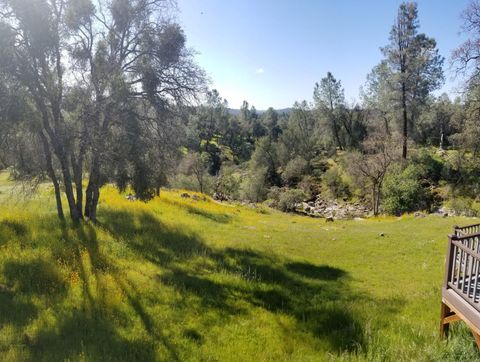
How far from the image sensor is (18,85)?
1255 cm

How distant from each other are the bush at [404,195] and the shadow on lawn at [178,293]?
22443mm

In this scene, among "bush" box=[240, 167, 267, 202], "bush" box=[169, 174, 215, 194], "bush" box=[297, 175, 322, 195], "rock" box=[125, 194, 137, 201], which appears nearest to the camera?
"rock" box=[125, 194, 137, 201]

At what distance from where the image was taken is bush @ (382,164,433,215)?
1296 inches

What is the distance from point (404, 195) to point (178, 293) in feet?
96.0

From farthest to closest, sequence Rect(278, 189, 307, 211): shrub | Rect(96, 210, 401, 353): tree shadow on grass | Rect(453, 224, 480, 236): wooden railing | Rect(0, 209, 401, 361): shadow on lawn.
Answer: Rect(278, 189, 307, 211): shrub < Rect(453, 224, 480, 236): wooden railing < Rect(96, 210, 401, 353): tree shadow on grass < Rect(0, 209, 401, 361): shadow on lawn

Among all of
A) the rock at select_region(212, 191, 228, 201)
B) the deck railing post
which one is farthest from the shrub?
the deck railing post

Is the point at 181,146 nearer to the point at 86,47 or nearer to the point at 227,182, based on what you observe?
the point at 86,47

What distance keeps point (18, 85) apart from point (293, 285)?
12.0 m

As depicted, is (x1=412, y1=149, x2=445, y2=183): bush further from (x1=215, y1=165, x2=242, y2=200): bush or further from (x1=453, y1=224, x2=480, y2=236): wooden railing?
(x1=453, y1=224, x2=480, y2=236): wooden railing

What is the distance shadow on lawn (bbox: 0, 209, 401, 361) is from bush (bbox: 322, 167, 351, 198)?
35750mm

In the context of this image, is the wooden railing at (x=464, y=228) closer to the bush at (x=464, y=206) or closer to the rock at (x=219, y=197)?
the bush at (x=464, y=206)

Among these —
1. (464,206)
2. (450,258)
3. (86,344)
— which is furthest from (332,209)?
(86,344)

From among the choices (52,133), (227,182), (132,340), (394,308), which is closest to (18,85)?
(52,133)

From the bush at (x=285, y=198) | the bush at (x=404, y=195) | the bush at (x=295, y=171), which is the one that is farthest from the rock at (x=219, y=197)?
the bush at (x=404, y=195)
